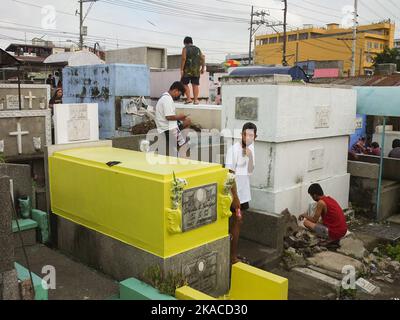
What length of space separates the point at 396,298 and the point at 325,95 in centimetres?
410

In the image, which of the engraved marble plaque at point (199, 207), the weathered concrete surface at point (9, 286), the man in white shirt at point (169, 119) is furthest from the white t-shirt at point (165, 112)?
the weathered concrete surface at point (9, 286)

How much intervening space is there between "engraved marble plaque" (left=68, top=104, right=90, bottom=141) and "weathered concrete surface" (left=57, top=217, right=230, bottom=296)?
1430mm

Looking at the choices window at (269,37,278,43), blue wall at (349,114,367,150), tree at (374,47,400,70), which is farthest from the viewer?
window at (269,37,278,43)

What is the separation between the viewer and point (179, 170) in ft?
16.3

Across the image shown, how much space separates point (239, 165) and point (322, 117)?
3049 mm

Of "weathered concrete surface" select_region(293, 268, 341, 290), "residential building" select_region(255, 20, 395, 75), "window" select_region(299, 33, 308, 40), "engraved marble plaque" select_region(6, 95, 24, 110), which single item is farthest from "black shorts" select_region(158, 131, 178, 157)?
"window" select_region(299, 33, 308, 40)

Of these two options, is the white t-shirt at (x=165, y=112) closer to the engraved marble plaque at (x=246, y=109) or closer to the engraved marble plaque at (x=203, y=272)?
the engraved marble plaque at (x=246, y=109)

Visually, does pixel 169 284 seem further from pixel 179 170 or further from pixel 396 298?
pixel 396 298

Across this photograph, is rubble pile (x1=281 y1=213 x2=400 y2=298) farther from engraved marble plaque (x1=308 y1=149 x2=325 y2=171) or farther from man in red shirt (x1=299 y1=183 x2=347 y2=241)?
engraved marble plaque (x1=308 y1=149 x2=325 y2=171)

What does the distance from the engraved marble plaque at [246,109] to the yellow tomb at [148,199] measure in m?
2.60

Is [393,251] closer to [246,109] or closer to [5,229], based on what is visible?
[246,109]

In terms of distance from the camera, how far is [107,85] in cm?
1321

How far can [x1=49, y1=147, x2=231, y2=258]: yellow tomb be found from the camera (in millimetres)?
4676

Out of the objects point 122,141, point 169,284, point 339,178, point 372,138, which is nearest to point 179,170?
point 169,284
